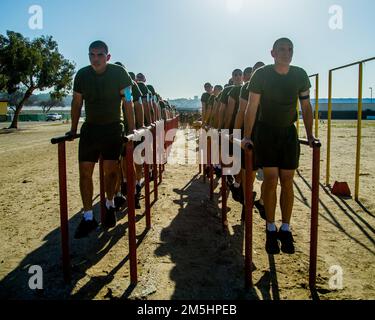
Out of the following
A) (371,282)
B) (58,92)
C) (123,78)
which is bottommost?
(371,282)

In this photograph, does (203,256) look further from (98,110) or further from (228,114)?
(228,114)

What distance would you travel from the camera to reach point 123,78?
4105 mm

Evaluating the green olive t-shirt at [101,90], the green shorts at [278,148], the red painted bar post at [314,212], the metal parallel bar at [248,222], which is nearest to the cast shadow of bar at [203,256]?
the metal parallel bar at [248,222]

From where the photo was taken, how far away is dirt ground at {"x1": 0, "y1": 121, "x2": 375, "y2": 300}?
126 inches

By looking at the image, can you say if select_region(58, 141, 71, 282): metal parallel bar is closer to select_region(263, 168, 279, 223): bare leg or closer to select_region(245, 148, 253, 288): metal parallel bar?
select_region(245, 148, 253, 288): metal parallel bar

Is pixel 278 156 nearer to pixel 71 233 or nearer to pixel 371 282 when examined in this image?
pixel 371 282

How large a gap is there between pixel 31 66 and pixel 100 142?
34327 millimetres

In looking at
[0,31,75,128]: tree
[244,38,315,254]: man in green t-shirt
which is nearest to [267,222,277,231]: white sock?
[244,38,315,254]: man in green t-shirt

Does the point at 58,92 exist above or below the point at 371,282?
above

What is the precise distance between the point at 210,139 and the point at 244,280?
13.2 ft

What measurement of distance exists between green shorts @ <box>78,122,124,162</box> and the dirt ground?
1051 millimetres

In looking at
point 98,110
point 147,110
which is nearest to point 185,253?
point 98,110
